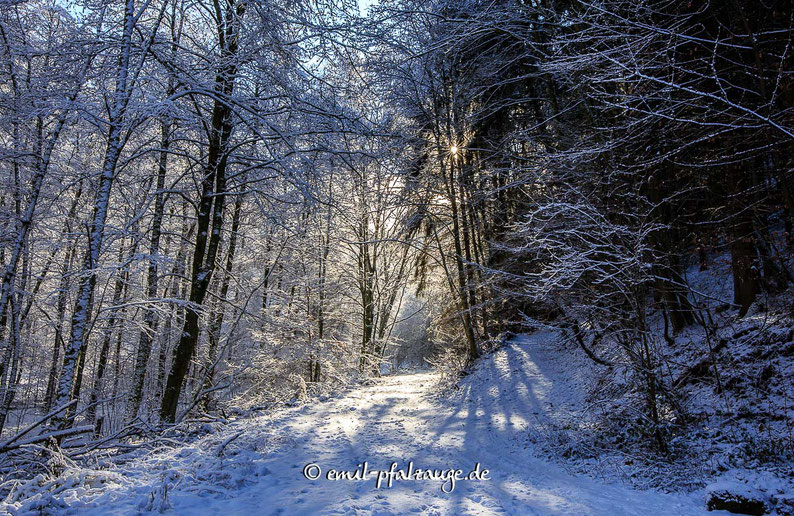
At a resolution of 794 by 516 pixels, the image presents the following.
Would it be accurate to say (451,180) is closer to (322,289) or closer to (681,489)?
(322,289)

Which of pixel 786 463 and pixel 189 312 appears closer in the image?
pixel 786 463

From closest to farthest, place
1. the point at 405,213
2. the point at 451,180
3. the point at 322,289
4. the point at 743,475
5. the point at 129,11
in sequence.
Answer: the point at 743,475 < the point at 129,11 < the point at 451,180 < the point at 405,213 < the point at 322,289

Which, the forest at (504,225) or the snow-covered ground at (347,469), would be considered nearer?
the snow-covered ground at (347,469)

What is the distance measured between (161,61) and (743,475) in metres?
8.57

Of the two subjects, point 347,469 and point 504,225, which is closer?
point 347,469

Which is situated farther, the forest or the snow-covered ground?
the forest

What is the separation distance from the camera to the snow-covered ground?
361 cm

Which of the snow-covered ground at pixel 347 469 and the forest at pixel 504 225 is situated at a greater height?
the forest at pixel 504 225

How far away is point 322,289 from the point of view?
55.6 ft

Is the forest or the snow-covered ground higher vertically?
the forest

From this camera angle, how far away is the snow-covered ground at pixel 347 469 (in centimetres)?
361

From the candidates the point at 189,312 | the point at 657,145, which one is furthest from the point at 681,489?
the point at 189,312

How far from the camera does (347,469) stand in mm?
4953

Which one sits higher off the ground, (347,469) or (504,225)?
(504,225)
